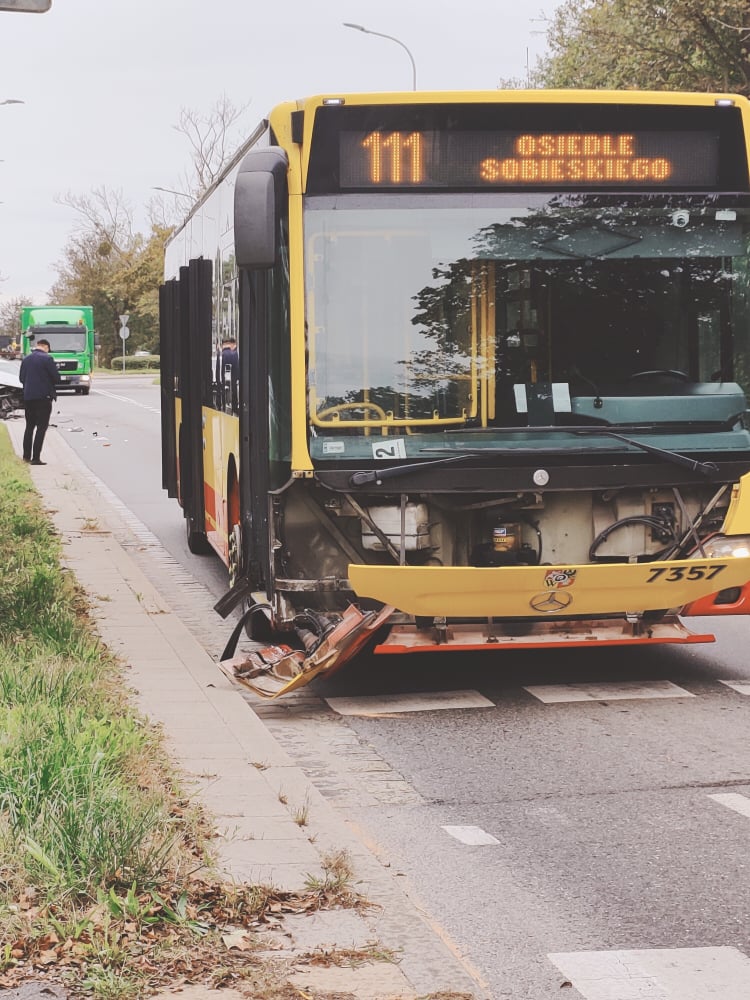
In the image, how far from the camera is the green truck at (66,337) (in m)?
58.4

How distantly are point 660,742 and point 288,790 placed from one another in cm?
208

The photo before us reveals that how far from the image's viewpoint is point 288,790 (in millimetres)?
6422

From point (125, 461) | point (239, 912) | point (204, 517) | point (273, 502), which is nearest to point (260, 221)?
point (273, 502)

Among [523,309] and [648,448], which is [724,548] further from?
[523,309]

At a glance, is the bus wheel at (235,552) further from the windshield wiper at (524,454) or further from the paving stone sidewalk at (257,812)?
the windshield wiper at (524,454)

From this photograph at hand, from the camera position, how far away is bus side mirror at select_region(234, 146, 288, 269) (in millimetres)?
7992

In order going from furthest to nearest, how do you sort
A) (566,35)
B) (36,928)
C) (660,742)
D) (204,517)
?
(566,35) < (204,517) < (660,742) < (36,928)

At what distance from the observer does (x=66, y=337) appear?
5903 centimetres

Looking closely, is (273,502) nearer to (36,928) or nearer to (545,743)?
(545,743)

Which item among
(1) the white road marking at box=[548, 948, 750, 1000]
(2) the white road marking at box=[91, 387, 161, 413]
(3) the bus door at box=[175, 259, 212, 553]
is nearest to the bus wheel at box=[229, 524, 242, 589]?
(3) the bus door at box=[175, 259, 212, 553]

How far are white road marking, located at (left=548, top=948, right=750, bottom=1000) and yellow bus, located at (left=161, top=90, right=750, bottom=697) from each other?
3497 millimetres

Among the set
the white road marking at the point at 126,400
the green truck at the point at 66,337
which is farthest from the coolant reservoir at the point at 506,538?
the green truck at the point at 66,337

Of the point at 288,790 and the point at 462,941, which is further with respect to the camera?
the point at 288,790

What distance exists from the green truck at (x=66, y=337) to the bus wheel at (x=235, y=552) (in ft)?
157
